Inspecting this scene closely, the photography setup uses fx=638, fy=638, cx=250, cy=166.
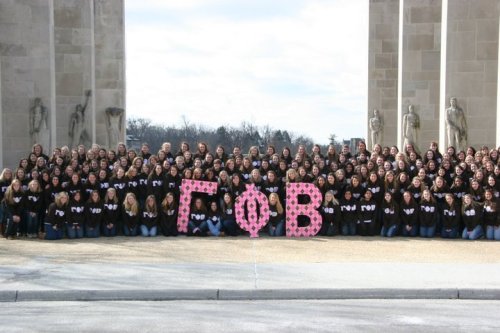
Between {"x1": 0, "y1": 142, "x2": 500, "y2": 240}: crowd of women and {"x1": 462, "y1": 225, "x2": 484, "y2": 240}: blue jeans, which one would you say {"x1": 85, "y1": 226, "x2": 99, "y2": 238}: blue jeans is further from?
{"x1": 462, "y1": 225, "x2": 484, "y2": 240}: blue jeans

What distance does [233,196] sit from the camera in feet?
47.1

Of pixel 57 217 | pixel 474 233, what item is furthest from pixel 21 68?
pixel 474 233

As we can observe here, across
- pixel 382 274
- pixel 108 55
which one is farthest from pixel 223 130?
pixel 382 274

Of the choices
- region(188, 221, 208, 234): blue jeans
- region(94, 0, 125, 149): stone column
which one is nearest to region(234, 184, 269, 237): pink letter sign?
region(188, 221, 208, 234): blue jeans

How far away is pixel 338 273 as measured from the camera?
9.41 m

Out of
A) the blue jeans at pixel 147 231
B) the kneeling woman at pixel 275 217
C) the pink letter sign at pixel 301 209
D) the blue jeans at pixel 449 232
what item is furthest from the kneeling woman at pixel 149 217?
the blue jeans at pixel 449 232

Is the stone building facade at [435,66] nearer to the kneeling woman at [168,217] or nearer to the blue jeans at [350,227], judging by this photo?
the blue jeans at [350,227]

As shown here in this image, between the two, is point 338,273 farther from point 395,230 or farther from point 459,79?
point 459,79

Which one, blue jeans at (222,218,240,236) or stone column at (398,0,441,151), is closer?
blue jeans at (222,218,240,236)

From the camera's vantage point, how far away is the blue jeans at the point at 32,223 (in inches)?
542

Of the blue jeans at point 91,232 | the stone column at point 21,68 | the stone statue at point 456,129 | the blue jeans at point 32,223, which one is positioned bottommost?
the blue jeans at point 91,232

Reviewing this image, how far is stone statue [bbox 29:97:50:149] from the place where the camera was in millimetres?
21250

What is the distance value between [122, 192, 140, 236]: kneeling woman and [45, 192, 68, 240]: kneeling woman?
1.24 m

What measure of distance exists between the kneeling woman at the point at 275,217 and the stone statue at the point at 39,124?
10.4 metres
